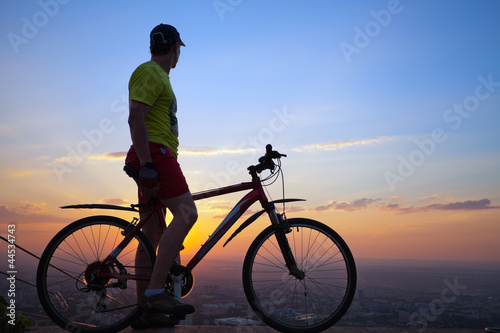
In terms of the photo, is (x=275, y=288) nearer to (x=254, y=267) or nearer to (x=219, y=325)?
(x=254, y=267)

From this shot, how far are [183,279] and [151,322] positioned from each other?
0.51 meters

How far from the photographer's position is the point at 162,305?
2832mm

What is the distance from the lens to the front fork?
320cm

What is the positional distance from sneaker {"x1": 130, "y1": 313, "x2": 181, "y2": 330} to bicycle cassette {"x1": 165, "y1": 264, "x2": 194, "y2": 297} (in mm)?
334

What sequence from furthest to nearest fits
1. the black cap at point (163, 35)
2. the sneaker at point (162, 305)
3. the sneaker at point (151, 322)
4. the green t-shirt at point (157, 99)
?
the sneaker at point (151, 322) → the black cap at point (163, 35) → the sneaker at point (162, 305) → the green t-shirt at point (157, 99)

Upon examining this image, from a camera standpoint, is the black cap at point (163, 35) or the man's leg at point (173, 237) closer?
the man's leg at point (173, 237)

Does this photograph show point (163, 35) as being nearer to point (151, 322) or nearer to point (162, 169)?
point (162, 169)

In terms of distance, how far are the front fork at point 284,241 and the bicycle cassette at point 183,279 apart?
31.6 inches

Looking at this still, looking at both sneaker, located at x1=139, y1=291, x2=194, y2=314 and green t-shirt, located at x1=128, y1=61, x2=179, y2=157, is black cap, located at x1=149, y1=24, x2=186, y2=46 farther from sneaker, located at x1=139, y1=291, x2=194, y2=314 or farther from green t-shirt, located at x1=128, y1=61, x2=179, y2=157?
sneaker, located at x1=139, y1=291, x2=194, y2=314

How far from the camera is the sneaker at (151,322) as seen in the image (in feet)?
10.4

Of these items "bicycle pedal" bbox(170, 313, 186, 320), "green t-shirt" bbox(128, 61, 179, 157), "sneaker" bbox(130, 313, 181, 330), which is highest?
"green t-shirt" bbox(128, 61, 179, 157)

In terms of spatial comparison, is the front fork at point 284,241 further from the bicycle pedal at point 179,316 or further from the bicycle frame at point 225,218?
the bicycle pedal at point 179,316

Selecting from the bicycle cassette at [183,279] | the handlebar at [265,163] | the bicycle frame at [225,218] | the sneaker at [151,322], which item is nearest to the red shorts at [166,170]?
the bicycle frame at [225,218]

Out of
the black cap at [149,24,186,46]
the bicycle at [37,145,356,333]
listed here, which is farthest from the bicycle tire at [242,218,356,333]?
the black cap at [149,24,186,46]
